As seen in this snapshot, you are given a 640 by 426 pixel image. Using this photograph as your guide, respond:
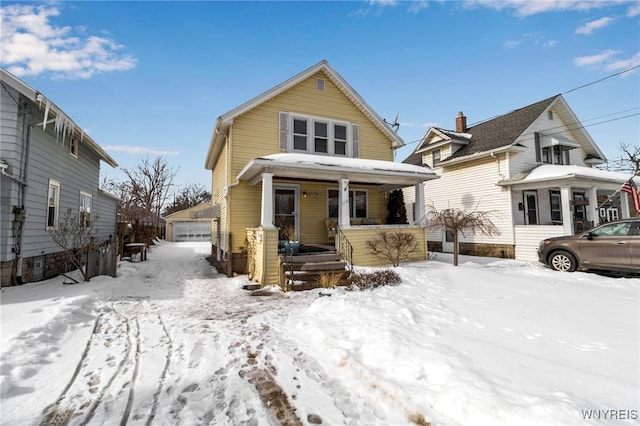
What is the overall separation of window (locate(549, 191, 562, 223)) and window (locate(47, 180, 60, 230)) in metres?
22.3

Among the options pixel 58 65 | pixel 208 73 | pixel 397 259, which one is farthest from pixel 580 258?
pixel 58 65

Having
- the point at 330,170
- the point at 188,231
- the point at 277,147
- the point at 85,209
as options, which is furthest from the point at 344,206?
the point at 188,231

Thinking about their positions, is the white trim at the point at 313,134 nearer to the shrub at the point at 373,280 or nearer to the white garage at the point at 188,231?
the shrub at the point at 373,280

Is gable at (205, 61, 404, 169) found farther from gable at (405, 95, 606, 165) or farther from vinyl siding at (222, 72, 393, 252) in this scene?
gable at (405, 95, 606, 165)

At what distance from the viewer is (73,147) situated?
11.1 metres

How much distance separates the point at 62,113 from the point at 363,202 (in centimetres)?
1133

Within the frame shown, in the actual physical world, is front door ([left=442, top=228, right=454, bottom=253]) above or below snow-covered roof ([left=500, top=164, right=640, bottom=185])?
below

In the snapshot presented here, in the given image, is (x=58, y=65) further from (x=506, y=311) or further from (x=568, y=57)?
(x=568, y=57)

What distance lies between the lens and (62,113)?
27.9 feet

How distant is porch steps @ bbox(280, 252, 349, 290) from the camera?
27.0ft

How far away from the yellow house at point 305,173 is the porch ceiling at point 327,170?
34mm

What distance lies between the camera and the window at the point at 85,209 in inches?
464

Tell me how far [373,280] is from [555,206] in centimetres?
1436

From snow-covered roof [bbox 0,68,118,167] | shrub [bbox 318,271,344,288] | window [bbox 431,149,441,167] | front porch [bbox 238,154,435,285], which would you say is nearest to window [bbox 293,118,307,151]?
front porch [bbox 238,154,435,285]
